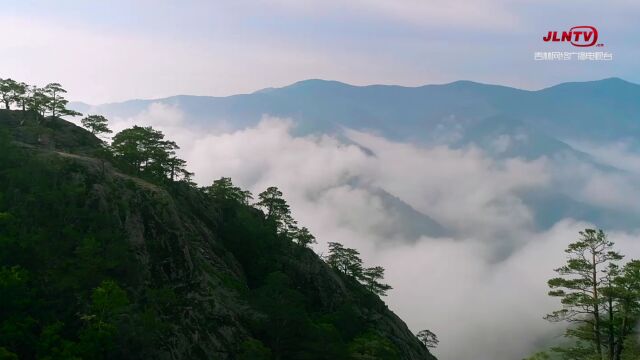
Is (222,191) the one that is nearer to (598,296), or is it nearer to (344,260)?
(344,260)

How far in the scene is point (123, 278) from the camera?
43.5m

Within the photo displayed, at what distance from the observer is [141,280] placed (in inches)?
1754

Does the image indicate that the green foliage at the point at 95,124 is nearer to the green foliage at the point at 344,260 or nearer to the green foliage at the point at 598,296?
the green foliage at the point at 344,260

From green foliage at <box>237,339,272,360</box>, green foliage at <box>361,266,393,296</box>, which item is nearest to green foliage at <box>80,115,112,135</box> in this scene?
green foliage at <box>237,339,272,360</box>

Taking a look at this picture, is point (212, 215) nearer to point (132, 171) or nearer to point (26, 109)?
point (132, 171)

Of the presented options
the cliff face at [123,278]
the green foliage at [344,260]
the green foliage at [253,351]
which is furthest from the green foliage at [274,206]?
the green foliage at [253,351]

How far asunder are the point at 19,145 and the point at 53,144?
7.38 m

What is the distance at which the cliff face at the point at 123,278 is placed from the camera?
1436 inches

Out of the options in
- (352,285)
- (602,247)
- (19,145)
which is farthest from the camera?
(352,285)

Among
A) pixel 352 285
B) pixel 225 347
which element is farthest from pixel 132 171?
pixel 352 285

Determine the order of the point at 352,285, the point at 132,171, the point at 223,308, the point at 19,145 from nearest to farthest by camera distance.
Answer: the point at 223,308
the point at 19,145
the point at 132,171
the point at 352,285

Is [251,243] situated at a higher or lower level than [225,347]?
higher

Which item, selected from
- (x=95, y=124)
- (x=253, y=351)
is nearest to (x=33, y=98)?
(x=95, y=124)

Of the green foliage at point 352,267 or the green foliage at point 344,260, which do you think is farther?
the green foliage at point 352,267
